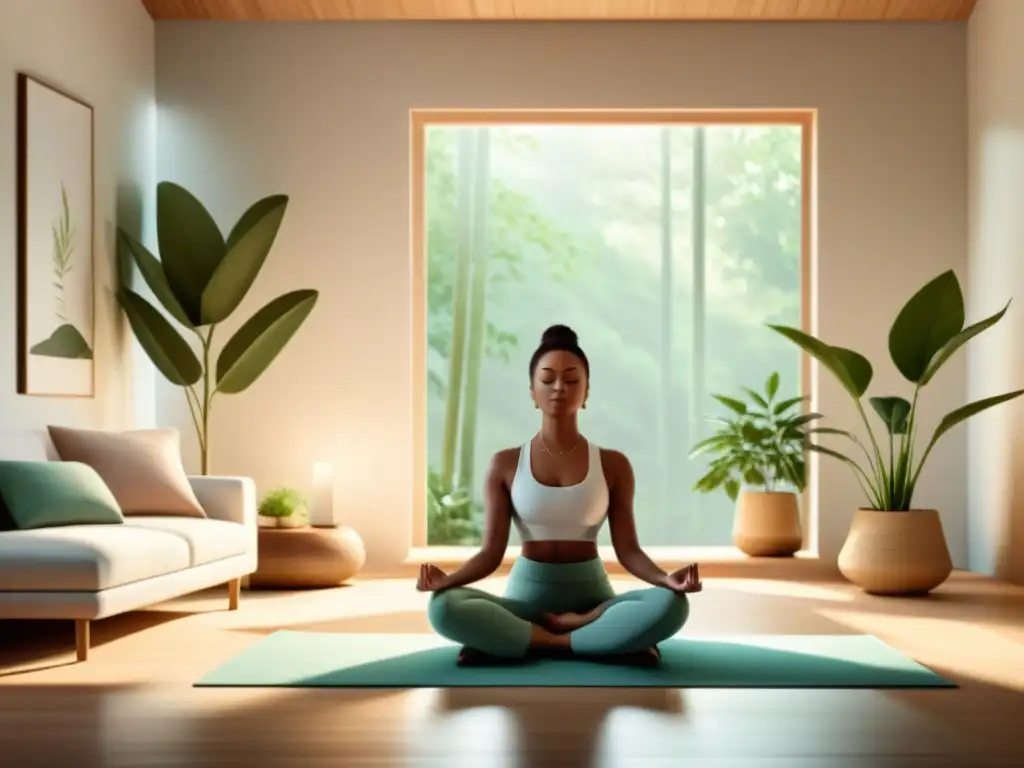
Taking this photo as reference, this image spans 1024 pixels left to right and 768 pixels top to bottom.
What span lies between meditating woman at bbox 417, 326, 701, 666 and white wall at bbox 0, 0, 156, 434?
2216 mm

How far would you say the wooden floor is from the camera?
8.66 ft

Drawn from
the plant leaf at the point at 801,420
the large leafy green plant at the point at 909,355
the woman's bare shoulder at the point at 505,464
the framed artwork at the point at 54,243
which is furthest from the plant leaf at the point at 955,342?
the framed artwork at the point at 54,243

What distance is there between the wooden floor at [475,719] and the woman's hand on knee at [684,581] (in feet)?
0.82

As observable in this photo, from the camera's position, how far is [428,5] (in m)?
6.69

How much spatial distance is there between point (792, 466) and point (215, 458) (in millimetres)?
2750

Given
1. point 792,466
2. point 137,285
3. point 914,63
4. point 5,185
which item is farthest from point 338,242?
point 914,63

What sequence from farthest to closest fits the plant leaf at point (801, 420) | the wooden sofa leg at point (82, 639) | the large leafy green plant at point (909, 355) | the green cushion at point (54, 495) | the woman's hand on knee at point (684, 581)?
the plant leaf at point (801, 420)
the large leafy green plant at point (909, 355)
the green cushion at point (54, 495)
the wooden sofa leg at point (82, 639)
the woman's hand on knee at point (684, 581)

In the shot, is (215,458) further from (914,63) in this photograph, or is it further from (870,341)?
(914,63)

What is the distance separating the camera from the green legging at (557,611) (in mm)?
3594

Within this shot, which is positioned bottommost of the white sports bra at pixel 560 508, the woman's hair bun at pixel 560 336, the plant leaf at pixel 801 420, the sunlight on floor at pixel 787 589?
the sunlight on floor at pixel 787 589

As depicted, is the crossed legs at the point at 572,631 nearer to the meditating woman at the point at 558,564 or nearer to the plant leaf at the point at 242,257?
the meditating woman at the point at 558,564

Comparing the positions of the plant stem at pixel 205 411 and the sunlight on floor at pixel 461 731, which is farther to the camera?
the plant stem at pixel 205 411

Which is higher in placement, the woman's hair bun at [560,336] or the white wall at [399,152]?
the white wall at [399,152]

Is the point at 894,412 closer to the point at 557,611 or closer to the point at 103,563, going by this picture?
the point at 557,611
